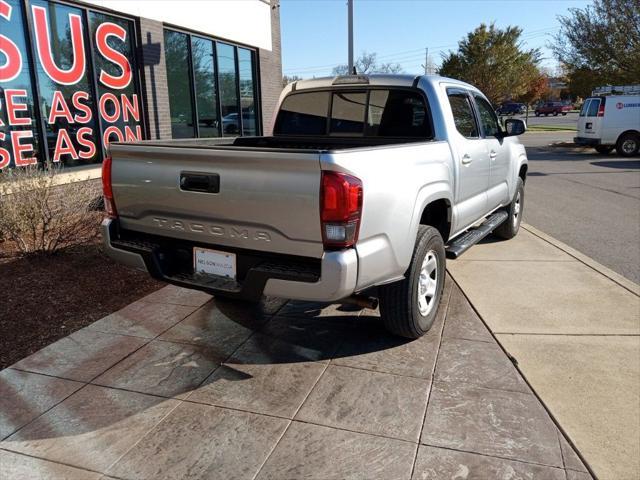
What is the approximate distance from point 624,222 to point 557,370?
5968 millimetres

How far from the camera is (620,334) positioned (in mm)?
4137

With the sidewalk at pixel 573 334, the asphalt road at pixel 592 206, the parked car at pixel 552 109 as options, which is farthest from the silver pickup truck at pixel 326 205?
the parked car at pixel 552 109

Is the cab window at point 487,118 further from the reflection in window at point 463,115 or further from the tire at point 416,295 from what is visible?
the tire at point 416,295

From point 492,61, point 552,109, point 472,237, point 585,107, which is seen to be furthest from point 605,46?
point 552,109

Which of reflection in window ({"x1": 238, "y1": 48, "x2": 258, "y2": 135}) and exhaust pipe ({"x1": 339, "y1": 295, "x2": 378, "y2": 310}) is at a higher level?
reflection in window ({"x1": 238, "y1": 48, "x2": 258, "y2": 135})

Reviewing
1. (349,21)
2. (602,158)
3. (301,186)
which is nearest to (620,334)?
(301,186)

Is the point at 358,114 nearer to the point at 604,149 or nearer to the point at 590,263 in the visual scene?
the point at 590,263

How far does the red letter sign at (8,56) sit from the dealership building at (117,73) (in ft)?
0.04

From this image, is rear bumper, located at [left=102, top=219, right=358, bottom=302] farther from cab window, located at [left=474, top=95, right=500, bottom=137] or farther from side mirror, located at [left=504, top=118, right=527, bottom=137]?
side mirror, located at [left=504, top=118, right=527, bottom=137]

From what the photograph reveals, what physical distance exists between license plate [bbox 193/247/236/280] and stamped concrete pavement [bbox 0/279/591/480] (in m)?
0.71

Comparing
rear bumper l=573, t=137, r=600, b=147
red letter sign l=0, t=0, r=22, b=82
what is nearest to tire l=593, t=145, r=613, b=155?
rear bumper l=573, t=137, r=600, b=147

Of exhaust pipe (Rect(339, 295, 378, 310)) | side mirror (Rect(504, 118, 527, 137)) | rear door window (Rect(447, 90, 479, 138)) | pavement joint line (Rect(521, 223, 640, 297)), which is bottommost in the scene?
pavement joint line (Rect(521, 223, 640, 297))

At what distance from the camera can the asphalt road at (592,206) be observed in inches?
268

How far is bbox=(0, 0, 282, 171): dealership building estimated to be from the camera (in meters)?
7.27
